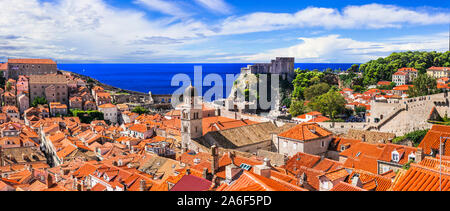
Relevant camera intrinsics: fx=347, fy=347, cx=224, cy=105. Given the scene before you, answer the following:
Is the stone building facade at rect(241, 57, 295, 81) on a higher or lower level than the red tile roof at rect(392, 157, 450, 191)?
higher

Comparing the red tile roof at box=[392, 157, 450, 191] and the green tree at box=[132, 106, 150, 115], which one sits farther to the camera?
the green tree at box=[132, 106, 150, 115]

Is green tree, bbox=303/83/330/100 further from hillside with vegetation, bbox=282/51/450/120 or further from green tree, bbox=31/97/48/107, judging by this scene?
green tree, bbox=31/97/48/107

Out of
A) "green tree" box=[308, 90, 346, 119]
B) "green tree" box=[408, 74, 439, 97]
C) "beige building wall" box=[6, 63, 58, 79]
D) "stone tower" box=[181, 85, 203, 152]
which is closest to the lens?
"stone tower" box=[181, 85, 203, 152]

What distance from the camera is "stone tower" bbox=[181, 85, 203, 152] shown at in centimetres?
2486

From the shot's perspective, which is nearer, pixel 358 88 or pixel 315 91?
pixel 315 91

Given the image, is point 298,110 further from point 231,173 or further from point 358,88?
point 231,173

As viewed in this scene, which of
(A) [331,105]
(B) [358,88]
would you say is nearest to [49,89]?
(A) [331,105]

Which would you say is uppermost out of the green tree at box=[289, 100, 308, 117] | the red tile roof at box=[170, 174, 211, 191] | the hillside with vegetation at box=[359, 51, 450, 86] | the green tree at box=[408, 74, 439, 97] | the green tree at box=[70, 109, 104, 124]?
the hillside with vegetation at box=[359, 51, 450, 86]

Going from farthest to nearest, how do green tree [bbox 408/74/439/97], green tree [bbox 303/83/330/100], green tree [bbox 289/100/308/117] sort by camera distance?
green tree [bbox 303/83/330/100] < green tree [bbox 289/100/308/117] < green tree [bbox 408/74/439/97]

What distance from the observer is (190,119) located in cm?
2481

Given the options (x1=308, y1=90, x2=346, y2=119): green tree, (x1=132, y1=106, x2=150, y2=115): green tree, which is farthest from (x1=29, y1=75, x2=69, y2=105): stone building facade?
(x1=308, y1=90, x2=346, y2=119): green tree

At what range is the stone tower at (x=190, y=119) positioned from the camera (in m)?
24.9
